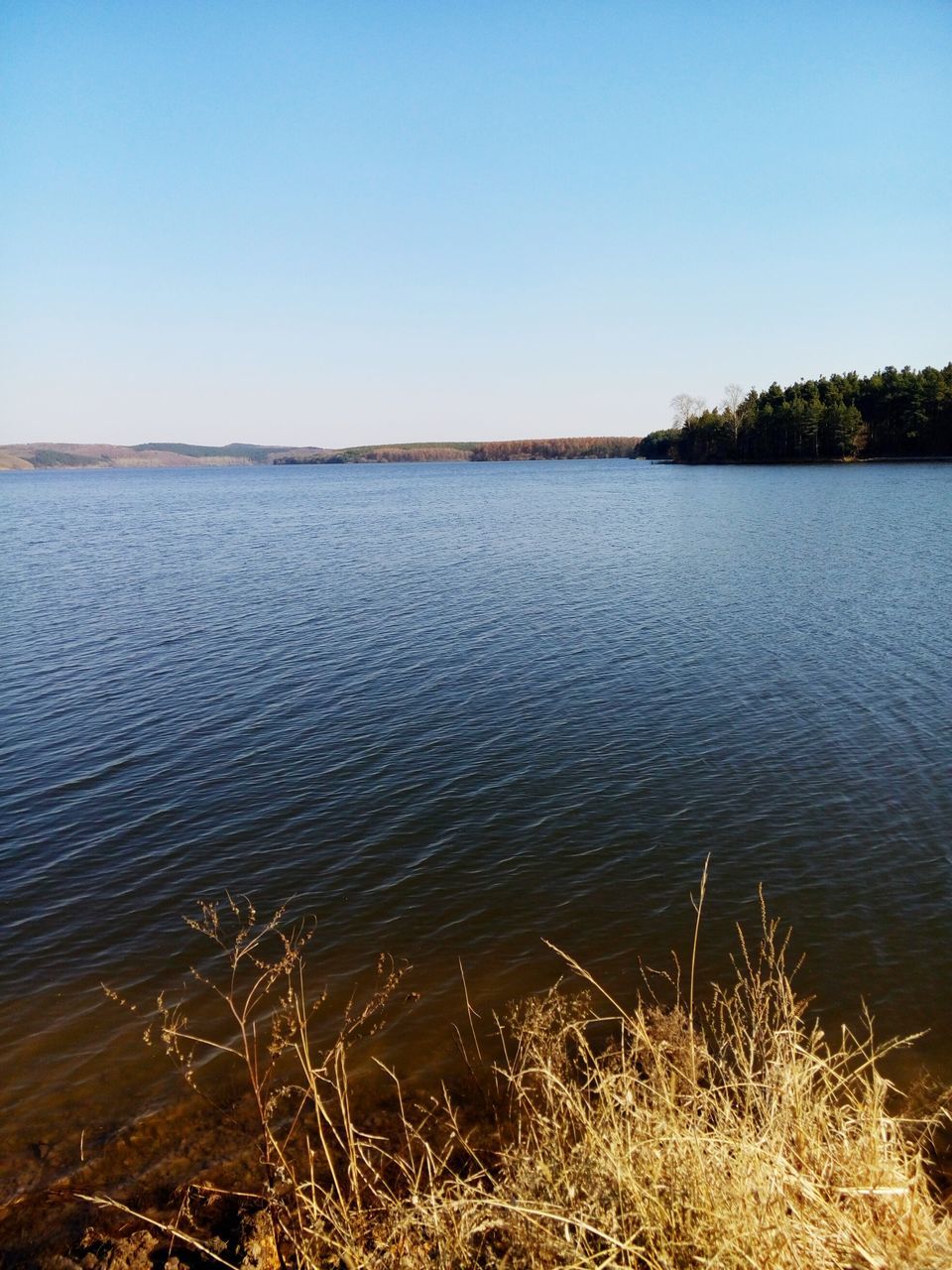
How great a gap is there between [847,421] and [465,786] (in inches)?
4709

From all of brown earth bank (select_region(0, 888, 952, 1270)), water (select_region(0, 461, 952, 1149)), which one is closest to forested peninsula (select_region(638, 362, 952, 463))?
water (select_region(0, 461, 952, 1149))

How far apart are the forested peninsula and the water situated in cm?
9170

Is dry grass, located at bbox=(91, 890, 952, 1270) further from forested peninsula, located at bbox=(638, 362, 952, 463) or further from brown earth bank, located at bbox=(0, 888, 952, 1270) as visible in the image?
forested peninsula, located at bbox=(638, 362, 952, 463)

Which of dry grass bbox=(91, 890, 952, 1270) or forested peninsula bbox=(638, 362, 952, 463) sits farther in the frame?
forested peninsula bbox=(638, 362, 952, 463)

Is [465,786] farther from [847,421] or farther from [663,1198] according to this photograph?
[847,421]

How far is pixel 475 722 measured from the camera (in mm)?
18578

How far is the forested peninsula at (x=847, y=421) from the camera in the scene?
4269 inches

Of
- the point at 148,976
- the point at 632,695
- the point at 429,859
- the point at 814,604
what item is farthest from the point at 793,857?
the point at 814,604

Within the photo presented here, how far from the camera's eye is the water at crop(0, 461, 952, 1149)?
10.1m

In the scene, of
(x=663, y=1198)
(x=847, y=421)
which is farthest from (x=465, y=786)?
(x=847, y=421)

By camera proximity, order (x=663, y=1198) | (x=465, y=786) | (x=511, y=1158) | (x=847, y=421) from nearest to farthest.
Answer: (x=663, y=1198) → (x=511, y=1158) → (x=465, y=786) → (x=847, y=421)

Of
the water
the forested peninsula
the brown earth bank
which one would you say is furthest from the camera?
the forested peninsula

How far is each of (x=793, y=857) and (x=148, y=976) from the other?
10.5 metres

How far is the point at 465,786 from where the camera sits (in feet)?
50.5
